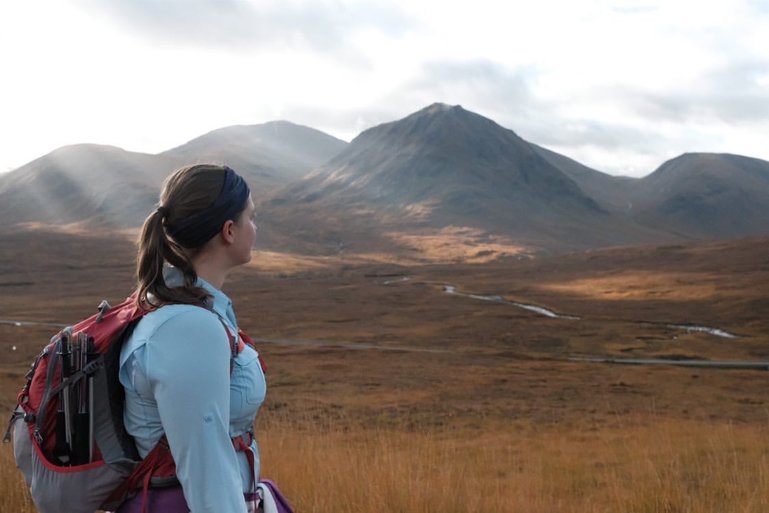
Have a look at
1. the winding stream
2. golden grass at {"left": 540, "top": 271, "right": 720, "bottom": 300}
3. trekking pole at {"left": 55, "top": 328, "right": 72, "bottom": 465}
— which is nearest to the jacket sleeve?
trekking pole at {"left": 55, "top": 328, "right": 72, "bottom": 465}

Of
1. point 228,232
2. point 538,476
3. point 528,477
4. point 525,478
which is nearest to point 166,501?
point 228,232

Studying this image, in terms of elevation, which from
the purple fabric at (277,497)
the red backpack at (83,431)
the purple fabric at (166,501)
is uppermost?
the red backpack at (83,431)

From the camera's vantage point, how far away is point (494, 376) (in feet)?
120

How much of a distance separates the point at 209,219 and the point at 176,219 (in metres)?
0.11

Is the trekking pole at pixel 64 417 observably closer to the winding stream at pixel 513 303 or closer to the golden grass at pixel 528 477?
the golden grass at pixel 528 477

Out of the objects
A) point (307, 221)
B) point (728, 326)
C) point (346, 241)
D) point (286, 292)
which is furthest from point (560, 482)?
point (307, 221)

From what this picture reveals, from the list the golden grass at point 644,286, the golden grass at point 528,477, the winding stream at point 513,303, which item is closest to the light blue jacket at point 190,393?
the golden grass at point 528,477

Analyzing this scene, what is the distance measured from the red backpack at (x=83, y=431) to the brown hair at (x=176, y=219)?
0.71 ft

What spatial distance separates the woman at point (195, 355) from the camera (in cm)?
230

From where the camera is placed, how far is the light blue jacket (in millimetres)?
2289

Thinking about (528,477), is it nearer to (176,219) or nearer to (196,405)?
(176,219)

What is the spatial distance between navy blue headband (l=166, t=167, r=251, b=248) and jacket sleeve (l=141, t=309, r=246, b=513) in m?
0.43

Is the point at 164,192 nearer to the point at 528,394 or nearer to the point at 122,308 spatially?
the point at 122,308

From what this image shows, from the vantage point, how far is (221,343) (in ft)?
7.73
